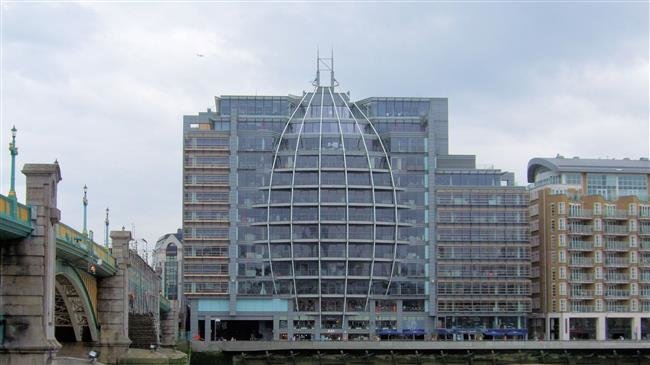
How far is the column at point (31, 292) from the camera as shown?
49406mm

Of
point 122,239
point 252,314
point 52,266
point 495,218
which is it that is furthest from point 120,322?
point 495,218

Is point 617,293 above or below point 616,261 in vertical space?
below

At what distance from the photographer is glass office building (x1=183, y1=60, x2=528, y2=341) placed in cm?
15688

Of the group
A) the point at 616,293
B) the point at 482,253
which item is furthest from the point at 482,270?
the point at 616,293

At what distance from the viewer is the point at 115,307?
271 ft

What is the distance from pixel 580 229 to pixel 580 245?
2.45 meters

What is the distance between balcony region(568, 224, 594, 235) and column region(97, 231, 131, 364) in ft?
293

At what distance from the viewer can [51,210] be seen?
2041 inches

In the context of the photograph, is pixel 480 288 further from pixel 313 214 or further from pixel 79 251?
pixel 79 251

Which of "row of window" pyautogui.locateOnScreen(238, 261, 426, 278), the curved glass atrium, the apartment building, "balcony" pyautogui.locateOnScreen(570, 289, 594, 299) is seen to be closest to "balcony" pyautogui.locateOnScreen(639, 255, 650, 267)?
the apartment building

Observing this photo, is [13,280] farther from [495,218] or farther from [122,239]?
[495,218]

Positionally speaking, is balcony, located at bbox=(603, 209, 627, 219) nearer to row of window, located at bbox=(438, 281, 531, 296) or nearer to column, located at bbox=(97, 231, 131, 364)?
row of window, located at bbox=(438, 281, 531, 296)

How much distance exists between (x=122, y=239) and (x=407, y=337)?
81342 millimetres

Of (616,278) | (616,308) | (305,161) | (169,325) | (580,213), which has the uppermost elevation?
(305,161)
